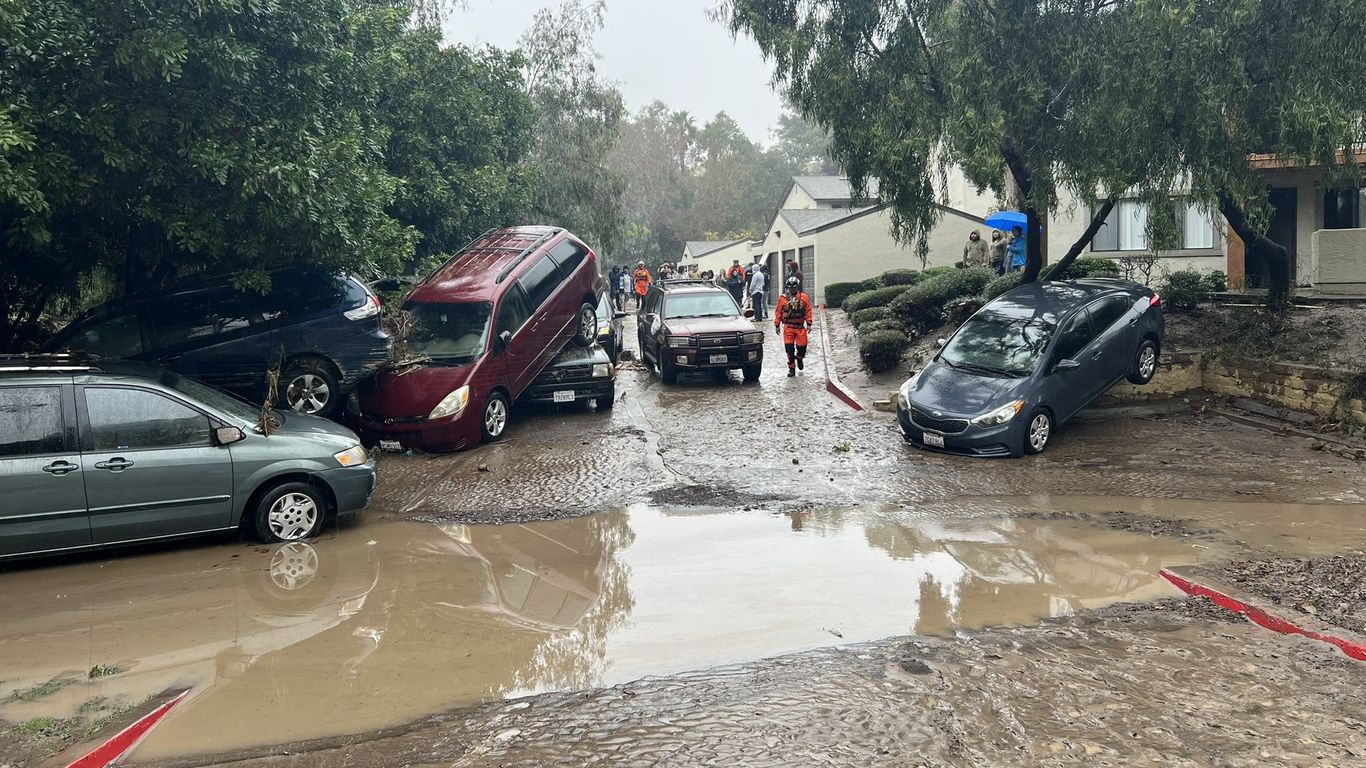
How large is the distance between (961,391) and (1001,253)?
9.71 meters

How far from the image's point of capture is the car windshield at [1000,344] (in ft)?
37.2

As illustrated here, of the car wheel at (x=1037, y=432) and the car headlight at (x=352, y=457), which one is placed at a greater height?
the car headlight at (x=352, y=457)

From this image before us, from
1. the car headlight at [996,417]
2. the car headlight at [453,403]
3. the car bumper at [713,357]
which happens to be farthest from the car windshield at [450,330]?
the car headlight at [996,417]

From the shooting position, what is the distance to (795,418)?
13398 millimetres

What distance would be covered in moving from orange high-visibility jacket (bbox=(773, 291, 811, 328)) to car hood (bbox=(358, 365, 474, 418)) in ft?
21.4

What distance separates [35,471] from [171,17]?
14.9ft

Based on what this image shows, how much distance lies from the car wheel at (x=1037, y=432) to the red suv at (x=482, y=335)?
6297 millimetres

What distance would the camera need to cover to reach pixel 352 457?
8.16 meters

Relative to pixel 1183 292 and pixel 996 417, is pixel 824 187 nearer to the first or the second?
pixel 1183 292

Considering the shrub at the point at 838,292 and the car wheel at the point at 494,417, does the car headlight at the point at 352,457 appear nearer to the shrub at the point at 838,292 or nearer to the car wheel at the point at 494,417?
the car wheel at the point at 494,417

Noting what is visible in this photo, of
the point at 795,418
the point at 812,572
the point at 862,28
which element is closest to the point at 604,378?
the point at 795,418

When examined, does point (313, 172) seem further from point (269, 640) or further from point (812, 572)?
point (812, 572)

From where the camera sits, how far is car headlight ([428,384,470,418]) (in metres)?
11.3

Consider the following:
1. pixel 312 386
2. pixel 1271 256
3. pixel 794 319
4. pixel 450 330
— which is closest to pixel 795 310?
pixel 794 319
